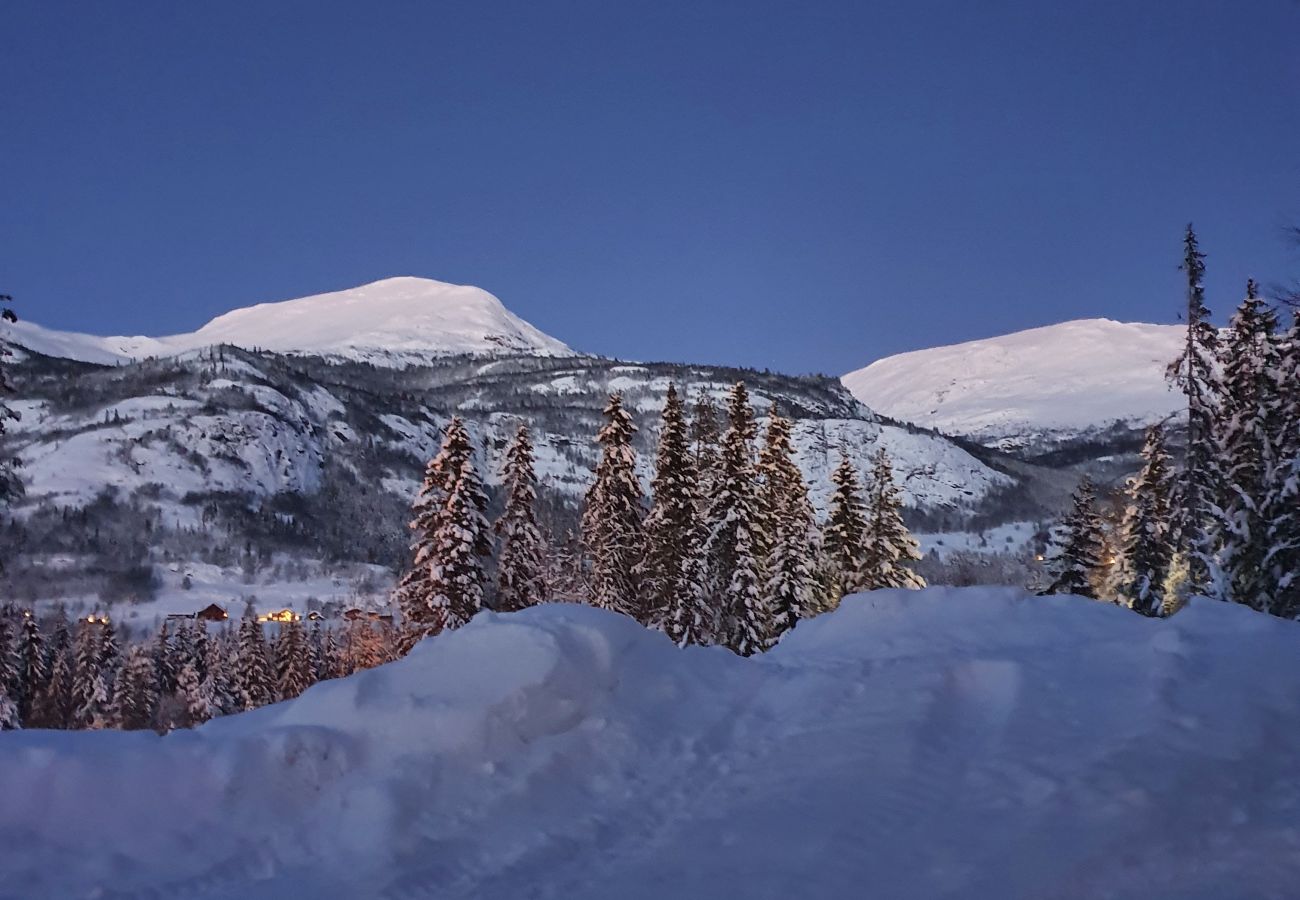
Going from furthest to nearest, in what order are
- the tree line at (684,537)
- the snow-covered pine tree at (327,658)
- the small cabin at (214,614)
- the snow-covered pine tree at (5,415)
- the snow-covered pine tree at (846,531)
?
the small cabin at (214,614) < the snow-covered pine tree at (327,658) < the snow-covered pine tree at (846,531) < the tree line at (684,537) < the snow-covered pine tree at (5,415)

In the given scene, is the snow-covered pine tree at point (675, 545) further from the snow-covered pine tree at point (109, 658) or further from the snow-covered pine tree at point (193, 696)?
the snow-covered pine tree at point (109, 658)

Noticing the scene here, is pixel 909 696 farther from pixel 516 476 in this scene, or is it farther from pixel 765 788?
pixel 516 476

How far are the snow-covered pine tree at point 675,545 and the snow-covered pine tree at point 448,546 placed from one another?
6.63 m

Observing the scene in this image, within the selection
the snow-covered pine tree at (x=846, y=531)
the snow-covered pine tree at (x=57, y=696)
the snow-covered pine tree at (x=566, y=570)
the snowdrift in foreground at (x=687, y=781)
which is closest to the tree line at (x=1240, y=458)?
the snow-covered pine tree at (x=846, y=531)

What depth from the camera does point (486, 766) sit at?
7625 mm

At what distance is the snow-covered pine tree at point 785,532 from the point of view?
30.0m

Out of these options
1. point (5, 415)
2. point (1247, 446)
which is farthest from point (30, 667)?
point (1247, 446)

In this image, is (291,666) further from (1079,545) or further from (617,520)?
(1079,545)

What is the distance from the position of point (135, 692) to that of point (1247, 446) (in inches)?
3102

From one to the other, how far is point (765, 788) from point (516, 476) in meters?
25.1

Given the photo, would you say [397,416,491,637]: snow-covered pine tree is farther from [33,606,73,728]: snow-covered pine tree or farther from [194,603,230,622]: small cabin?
[194,603,230,622]: small cabin

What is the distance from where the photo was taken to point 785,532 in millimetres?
30703

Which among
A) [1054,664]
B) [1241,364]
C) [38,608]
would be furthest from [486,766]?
[38,608]

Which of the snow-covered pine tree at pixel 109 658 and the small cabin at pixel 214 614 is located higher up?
the snow-covered pine tree at pixel 109 658
